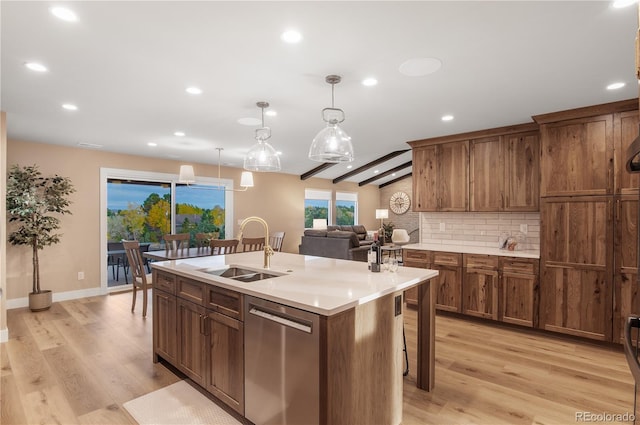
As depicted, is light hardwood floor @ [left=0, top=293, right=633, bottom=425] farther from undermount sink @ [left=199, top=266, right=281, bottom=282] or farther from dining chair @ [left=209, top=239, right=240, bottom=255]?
dining chair @ [left=209, top=239, right=240, bottom=255]

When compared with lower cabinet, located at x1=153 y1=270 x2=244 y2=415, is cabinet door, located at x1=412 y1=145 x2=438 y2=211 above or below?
above

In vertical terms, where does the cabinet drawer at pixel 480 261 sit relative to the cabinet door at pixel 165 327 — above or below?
above

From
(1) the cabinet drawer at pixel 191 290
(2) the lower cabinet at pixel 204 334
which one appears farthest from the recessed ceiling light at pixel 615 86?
(1) the cabinet drawer at pixel 191 290

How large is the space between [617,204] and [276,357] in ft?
11.6

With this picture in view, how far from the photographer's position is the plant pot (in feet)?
14.3

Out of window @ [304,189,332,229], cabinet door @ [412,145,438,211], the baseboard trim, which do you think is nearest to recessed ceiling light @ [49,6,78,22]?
cabinet door @ [412,145,438,211]

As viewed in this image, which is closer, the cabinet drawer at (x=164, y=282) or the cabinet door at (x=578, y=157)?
the cabinet drawer at (x=164, y=282)

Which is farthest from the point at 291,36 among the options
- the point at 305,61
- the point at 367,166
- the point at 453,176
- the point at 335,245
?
the point at 367,166

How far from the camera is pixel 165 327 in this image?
2.73 meters

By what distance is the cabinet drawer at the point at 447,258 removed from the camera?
13.5 ft

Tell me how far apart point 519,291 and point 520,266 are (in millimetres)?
282

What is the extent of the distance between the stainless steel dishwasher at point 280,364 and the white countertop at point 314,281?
0.07 meters

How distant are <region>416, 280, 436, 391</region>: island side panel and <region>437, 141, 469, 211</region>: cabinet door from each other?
7.94 ft

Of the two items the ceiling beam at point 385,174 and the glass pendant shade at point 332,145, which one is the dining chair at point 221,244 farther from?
the ceiling beam at point 385,174
